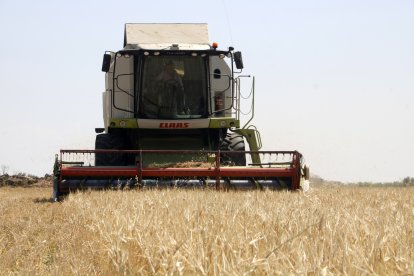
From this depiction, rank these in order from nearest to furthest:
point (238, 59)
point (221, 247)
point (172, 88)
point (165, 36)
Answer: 1. point (221, 247)
2. point (238, 59)
3. point (172, 88)
4. point (165, 36)

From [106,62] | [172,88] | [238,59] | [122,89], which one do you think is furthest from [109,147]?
[238,59]

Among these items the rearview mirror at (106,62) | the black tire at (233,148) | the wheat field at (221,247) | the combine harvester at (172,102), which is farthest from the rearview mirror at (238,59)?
the wheat field at (221,247)

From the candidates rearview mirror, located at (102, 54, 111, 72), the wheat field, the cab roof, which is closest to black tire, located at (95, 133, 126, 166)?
rearview mirror, located at (102, 54, 111, 72)

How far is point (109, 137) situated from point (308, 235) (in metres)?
8.64

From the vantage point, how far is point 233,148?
1187 centimetres

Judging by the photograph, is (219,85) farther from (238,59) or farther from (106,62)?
(106,62)

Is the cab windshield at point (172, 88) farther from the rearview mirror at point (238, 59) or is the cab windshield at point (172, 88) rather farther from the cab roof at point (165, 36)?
the rearview mirror at point (238, 59)

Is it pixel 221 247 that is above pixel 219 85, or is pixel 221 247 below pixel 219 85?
below

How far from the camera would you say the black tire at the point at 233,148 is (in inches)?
460

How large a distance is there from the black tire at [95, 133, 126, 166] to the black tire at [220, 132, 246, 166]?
5.62 feet

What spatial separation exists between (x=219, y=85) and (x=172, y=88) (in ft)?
2.63

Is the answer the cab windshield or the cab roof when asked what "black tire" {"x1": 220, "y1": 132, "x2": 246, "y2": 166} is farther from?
the cab roof

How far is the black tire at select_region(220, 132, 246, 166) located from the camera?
11.7 metres

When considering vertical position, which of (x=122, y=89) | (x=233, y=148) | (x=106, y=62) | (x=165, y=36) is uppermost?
(x=165, y=36)
